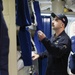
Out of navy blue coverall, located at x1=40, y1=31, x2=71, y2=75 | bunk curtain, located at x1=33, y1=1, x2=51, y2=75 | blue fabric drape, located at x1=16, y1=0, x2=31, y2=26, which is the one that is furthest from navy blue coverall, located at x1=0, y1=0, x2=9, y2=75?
bunk curtain, located at x1=33, y1=1, x2=51, y2=75

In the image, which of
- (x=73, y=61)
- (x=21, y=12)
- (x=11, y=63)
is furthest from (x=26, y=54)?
(x=73, y=61)

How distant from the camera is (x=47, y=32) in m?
4.26

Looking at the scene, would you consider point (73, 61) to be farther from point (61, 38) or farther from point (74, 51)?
point (61, 38)

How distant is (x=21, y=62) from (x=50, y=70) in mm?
706

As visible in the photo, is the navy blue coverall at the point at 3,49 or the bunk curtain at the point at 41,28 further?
the bunk curtain at the point at 41,28

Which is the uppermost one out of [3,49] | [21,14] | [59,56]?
[21,14]

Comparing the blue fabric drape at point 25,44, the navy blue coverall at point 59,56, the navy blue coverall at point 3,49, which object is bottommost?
the navy blue coverall at point 59,56

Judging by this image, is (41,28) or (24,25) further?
(41,28)

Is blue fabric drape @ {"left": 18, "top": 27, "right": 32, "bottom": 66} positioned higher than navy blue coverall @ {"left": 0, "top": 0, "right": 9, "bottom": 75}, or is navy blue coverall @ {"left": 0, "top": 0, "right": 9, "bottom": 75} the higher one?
navy blue coverall @ {"left": 0, "top": 0, "right": 9, "bottom": 75}

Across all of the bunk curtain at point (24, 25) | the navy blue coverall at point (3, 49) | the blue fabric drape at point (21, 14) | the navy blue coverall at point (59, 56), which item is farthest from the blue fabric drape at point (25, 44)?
the navy blue coverall at point (3, 49)

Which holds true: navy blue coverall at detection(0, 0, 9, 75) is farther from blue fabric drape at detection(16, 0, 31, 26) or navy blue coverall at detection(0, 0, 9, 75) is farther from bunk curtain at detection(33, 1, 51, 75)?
bunk curtain at detection(33, 1, 51, 75)

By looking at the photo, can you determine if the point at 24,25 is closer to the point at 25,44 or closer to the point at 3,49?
the point at 25,44

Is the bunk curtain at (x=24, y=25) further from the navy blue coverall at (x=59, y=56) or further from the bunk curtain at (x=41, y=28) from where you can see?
the bunk curtain at (x=41, y=28)

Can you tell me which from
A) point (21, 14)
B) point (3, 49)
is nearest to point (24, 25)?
point (21, 14)
